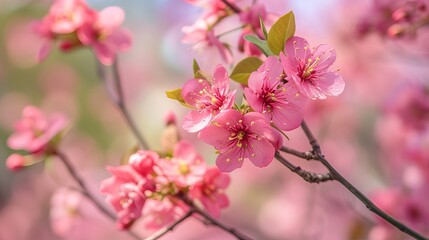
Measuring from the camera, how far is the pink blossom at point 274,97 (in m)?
0.80

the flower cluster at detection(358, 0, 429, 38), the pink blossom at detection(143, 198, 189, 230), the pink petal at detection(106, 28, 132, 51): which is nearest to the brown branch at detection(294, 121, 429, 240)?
the pink blossom at detection(143, 198, 189, 230)

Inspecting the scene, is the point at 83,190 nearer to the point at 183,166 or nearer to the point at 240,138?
the point at 183,166

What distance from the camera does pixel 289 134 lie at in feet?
9.34

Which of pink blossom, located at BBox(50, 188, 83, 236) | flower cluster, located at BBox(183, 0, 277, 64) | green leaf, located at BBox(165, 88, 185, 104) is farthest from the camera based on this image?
pink blossom, located at BBox(50, 188, 83, 236)

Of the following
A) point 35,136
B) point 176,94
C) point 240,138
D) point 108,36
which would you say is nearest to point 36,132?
point 35,136

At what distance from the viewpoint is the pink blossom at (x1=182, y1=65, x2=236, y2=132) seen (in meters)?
0.83

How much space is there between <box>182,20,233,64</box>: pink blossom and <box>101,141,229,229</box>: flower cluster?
178mm

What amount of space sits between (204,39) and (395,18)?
491 millimetres

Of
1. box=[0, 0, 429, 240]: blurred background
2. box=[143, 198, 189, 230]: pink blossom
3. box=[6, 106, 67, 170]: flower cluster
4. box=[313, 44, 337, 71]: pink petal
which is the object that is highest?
box=[313, 44, 337, 71]: pink petal

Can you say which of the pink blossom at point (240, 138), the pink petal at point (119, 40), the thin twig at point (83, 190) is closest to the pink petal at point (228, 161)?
the pink blossom at point (240, 138)

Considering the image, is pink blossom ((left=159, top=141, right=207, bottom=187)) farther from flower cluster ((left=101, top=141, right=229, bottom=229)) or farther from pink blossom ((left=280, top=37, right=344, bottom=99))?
pink blossom ((left=280, top=37, right=344, bottom=99))

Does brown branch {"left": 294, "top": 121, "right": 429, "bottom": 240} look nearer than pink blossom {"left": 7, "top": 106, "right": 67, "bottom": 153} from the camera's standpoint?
Yes

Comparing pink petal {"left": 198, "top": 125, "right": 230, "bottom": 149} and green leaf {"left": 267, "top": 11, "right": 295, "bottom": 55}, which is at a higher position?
green leaf {"left": 267, "top": 11, "right": 295, "bottom": 55}

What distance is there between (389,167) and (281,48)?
169 centimetres
